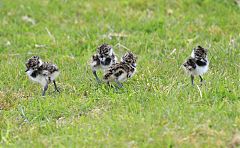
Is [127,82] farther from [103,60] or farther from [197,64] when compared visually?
[197,64]

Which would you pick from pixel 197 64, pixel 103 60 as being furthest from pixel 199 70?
pixel 103 60

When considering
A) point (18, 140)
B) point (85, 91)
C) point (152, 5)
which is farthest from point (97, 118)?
point (152, 5)

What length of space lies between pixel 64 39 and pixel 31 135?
16.8 ft

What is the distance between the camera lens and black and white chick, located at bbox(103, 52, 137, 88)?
8.70 meters

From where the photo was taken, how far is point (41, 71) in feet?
28.4

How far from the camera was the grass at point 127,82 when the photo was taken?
6.74 m

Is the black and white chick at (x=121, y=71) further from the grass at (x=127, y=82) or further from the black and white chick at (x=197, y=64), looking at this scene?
the black and white chick at (x=197, y=64)

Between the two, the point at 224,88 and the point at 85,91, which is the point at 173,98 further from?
the point at 85,91

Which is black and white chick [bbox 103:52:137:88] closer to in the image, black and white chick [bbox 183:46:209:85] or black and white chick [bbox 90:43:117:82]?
black and white chick [bbox 90:43:117:82]

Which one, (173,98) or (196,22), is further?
(196,22)

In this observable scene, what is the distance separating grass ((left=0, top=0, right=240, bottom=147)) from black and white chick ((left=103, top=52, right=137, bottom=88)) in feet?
0.56

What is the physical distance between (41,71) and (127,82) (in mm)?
1371

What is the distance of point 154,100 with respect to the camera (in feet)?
25.3

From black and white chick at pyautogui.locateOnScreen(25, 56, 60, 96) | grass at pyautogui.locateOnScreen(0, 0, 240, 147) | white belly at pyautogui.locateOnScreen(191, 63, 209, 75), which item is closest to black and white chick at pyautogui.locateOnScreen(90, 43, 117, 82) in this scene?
grass at pyautogui.locateOnScreen(0, 0, 240, 147)
